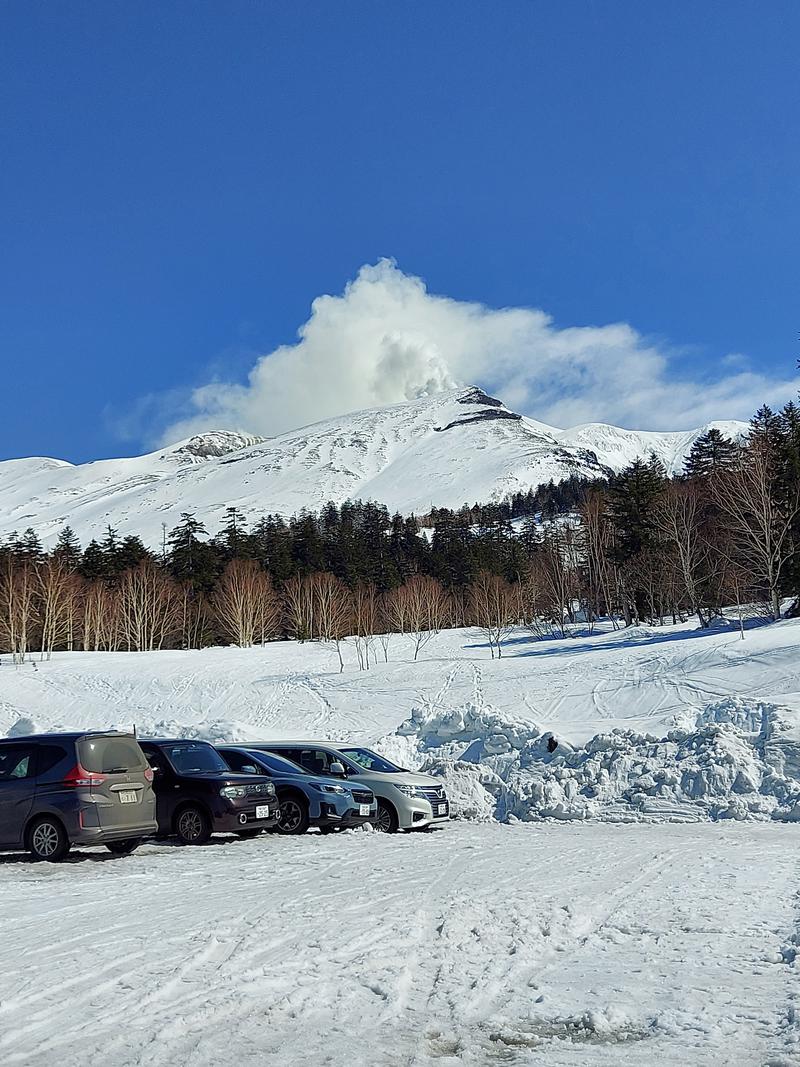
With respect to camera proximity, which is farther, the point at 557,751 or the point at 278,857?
the point at 557,751

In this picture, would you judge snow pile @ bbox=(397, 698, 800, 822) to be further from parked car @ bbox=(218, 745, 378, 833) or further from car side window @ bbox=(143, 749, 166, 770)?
car side window @ bbox=(143, 749, 166, 770)

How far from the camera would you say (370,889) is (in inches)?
382

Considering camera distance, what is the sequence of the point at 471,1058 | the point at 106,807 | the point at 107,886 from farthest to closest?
Result: the point at 106,807 < the point at 107,886 < the point at 471,1058

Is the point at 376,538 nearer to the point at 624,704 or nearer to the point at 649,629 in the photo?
the point at 649,629

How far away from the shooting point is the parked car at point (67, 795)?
12.2 meters

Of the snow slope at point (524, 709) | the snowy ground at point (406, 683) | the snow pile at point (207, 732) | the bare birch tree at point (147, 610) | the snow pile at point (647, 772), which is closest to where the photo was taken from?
the snow pile at point (647, 772)

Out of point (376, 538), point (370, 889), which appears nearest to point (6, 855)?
point (370, 889)

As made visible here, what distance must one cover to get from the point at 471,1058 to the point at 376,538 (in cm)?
11452

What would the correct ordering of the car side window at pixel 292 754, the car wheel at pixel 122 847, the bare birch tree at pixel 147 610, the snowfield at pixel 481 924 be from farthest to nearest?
the bare birch tree at pixel 147 610 → the car side window at pixel 292 754 → the car wheel at pixel 122 847 → the snowfield at pixel 481 924

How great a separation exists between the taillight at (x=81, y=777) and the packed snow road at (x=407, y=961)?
109cm

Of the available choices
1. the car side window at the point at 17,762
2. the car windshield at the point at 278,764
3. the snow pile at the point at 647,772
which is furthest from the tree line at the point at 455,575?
the car side window at the point at 17,762

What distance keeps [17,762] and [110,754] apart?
125 centimetres

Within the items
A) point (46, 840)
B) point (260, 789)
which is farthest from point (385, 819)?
point (46, 840)

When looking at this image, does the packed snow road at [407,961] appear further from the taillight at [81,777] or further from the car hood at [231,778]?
the car hood at [231,778]
